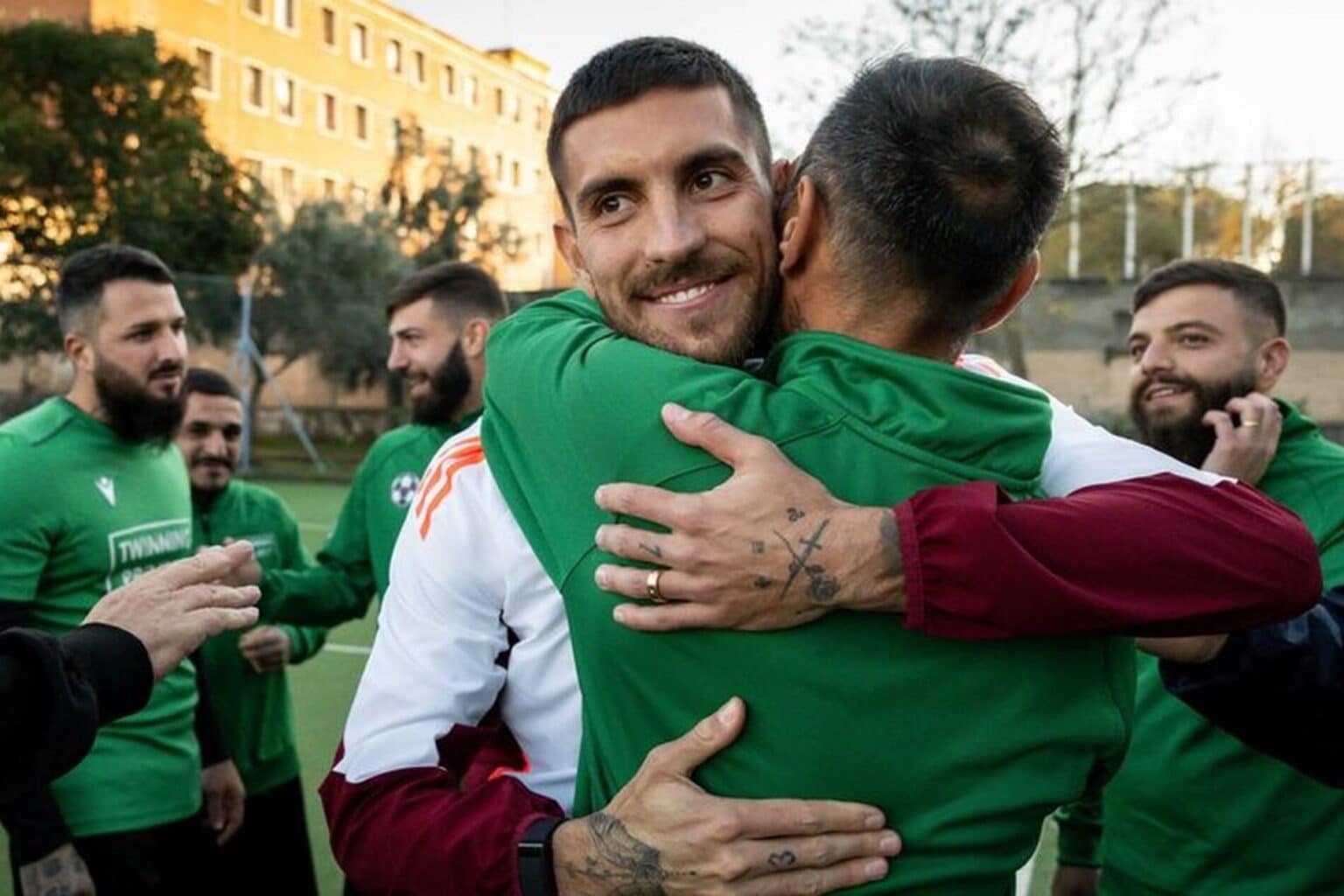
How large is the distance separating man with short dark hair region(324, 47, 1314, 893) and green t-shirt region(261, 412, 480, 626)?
3.03 m

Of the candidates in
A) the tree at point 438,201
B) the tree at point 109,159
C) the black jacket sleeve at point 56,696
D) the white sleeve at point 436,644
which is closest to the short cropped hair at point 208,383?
the black jacket sleeve at point 56,696

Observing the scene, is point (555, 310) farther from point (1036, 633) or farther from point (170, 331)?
point (170, 331)

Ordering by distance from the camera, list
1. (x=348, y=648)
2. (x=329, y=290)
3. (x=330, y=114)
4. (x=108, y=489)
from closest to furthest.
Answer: (x=108, y=489), (x=348, y=648), (x=329, y=290), (x=330, y=114)

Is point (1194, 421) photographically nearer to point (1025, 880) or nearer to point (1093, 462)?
point (1093, 462)

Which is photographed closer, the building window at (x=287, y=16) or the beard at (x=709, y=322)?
the beard at (x=709, y=322)

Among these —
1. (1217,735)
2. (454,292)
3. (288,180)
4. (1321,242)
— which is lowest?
(1217,735)

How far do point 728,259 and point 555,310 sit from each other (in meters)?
0.27

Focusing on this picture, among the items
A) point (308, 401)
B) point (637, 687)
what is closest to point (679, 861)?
point (637, 687)

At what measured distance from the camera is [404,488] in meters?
4.77

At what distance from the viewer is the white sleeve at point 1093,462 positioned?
160 cm

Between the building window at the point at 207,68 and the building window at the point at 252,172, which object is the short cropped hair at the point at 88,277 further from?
the building window at the point at 207,68

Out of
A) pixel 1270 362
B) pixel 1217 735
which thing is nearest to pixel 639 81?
pixel 1217 735

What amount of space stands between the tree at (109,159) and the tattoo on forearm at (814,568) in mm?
26938

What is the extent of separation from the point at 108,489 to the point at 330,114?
47433mm
